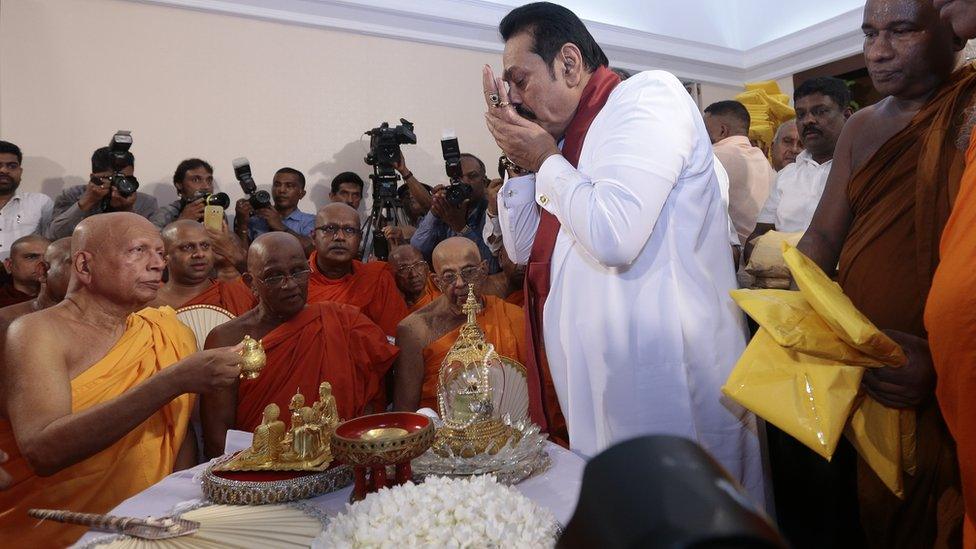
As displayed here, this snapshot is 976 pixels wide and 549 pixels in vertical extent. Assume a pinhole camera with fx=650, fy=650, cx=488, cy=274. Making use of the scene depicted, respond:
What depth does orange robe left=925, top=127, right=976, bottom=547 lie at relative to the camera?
1.13 metres

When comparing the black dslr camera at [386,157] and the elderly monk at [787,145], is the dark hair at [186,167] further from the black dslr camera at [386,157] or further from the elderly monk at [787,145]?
the elderly monk at [787,145]

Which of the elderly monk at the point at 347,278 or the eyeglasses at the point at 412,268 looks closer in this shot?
the elderly monk at the point at 347,278

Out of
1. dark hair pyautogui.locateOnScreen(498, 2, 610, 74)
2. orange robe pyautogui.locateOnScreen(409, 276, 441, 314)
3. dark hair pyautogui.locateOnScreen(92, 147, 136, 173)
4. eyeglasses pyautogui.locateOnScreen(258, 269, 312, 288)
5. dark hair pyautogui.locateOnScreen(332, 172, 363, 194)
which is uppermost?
dark hair pyautogui.locateOnScreen(92, 147, 136, 173)

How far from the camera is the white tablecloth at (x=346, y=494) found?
1264 millimetres

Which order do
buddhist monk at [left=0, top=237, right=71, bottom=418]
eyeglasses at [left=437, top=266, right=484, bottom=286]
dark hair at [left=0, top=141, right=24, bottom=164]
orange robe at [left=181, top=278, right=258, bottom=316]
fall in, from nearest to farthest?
buddhist monk at [left=0, top=237, right=71, bottom=418], eyeglasses at [left=437, top=266, right=484, bottom=286], orange robe at [left=181, top=278, right=258, bottom=316], dark hair at [left=0, top=141, right=24, bottom=164]

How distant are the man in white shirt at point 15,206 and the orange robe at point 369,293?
2426mm

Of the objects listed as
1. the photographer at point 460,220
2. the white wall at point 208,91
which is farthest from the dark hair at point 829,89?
the white wall at point 208,91

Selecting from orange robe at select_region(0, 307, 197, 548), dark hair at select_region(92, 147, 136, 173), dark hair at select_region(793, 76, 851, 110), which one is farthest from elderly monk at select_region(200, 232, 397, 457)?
dark hair at select_region(793, 76, 851, 110)

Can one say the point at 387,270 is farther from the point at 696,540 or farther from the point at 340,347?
the point at 696,540

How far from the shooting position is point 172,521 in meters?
1.17

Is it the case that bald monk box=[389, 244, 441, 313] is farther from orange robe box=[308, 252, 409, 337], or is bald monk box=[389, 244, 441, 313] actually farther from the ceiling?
the ceiling

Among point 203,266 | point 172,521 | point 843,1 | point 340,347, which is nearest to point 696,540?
point 172,521

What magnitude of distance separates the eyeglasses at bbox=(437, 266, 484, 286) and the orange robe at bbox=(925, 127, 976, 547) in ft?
7.37

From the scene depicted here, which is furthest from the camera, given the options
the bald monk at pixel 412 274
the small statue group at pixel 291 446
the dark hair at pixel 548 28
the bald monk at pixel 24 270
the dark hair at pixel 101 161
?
the dark hair at pixel 101 161
